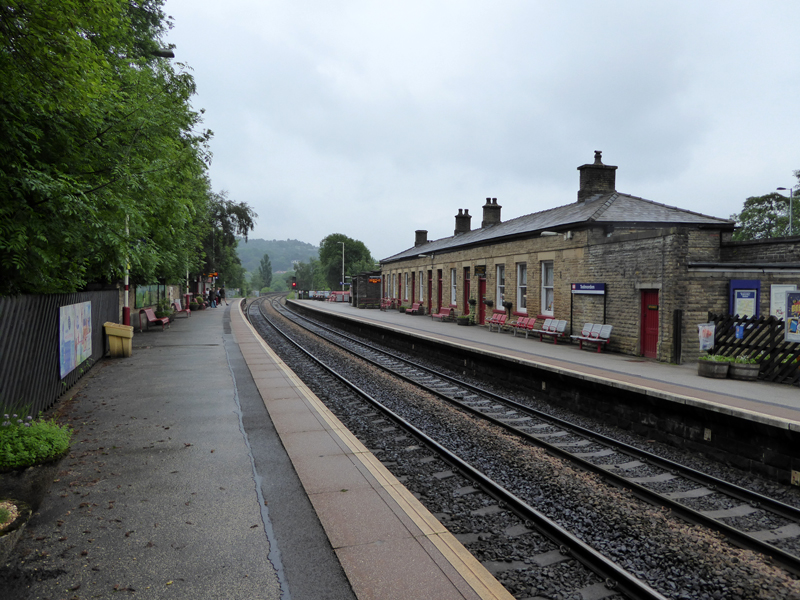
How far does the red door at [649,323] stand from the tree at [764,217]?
173ft

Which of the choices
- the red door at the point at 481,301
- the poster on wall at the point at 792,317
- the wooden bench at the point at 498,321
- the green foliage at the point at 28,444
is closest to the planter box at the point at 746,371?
the poster on wall at the point at 792,317

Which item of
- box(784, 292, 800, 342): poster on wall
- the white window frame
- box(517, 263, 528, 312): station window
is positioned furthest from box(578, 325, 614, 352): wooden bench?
box(517, 263, 528, 312): station window

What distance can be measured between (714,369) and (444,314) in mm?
18754

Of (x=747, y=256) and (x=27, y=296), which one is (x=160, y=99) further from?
(x=747, y=256)

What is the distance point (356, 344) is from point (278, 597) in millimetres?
17908

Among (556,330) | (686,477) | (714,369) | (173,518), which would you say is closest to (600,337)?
(556,330)

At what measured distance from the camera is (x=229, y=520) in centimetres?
462

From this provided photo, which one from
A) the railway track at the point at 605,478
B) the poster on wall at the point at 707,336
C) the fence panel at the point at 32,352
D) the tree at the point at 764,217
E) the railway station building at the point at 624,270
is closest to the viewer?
the railway track at the point at 605,478

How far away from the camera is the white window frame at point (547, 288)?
64.1ft

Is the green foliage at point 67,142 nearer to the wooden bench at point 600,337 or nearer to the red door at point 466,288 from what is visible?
the wooden bench at point 600,337

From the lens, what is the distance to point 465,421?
9125 millimetres

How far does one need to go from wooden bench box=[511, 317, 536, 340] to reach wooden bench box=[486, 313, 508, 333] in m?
1.17

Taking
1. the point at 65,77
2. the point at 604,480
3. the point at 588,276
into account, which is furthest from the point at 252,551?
the point at 588,276

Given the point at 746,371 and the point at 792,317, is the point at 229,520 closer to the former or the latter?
the point at 746,371
